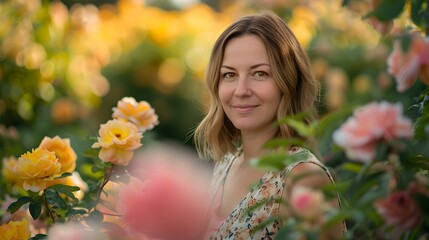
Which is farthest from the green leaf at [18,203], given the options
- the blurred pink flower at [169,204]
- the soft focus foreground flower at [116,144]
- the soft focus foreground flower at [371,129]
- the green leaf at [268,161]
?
the blurred pink flower at [169,204]

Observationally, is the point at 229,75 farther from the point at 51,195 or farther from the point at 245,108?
the point at 51,195

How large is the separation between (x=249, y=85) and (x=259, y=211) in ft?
1.07

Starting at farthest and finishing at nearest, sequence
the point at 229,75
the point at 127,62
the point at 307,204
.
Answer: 1. the point at 127,62
2. the point at 229,75
3. the point at 307,204

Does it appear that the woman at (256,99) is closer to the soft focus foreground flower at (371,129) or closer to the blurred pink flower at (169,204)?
the soft focus foreground flower at (371,129)

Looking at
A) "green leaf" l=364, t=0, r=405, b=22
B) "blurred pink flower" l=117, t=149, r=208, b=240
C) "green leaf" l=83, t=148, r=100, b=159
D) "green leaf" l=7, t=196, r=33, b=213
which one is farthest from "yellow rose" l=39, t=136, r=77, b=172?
"blurred pink flower" l=117, t=149, r=208, b=240

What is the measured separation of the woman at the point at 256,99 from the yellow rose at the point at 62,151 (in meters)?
0.41

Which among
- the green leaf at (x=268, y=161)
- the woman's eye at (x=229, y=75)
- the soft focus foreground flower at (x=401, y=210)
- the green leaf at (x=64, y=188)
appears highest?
the green leaf at (x=268, y=161)

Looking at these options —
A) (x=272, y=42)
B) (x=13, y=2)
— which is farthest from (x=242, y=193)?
(x=13, y=2)

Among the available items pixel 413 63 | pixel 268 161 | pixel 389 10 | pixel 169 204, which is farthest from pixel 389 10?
pixel 169 204

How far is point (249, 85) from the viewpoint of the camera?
1.81m

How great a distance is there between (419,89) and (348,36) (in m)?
2.89

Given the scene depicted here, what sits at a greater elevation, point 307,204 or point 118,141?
point 307,204

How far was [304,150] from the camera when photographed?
5.95 ft

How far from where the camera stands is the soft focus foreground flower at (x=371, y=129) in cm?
103
